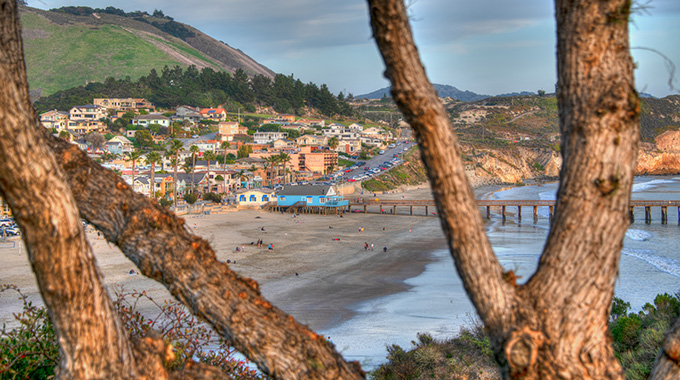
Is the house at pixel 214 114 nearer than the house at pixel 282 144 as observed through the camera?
No

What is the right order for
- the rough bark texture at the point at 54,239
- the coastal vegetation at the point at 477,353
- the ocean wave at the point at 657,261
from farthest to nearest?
the ocean wave at the point at 657,261, the coastal vegetation at the point at 477,353, the rough bark texture at the point at 54,239

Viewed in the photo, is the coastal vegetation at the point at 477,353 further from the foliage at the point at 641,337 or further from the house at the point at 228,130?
the house at the point at 228,130

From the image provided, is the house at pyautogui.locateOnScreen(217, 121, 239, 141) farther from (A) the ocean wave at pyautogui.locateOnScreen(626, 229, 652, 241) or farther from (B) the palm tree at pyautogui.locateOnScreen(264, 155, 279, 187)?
(A) the ocean wave at pyautogui.locateOnScreen(626, 229, 652, 241)

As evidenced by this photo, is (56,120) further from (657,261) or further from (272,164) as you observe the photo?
(657,261)

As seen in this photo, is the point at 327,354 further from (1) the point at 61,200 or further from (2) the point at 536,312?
(1) the point at 61,200

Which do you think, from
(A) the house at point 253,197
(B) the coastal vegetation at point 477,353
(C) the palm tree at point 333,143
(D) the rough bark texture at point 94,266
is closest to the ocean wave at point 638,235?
(B) the coastal vegetation at point 477,353

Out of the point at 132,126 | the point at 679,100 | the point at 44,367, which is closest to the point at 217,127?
the point at 132,126

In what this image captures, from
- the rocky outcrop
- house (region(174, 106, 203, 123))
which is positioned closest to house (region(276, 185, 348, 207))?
the rocky outcrop
